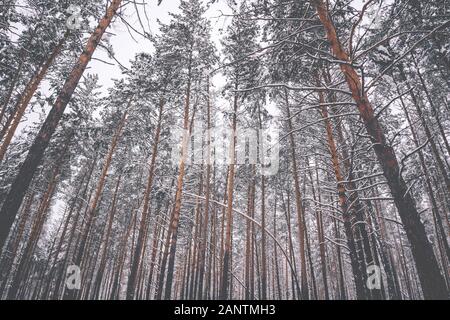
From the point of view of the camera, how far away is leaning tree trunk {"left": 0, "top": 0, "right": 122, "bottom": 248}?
500 centimetres

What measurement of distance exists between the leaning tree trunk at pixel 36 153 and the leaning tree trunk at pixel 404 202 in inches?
219

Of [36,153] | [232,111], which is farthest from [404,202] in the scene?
[232,111]

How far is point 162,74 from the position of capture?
15.2 m

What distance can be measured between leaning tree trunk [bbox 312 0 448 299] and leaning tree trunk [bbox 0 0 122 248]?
5568 millimetres

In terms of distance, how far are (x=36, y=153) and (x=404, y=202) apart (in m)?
7.15

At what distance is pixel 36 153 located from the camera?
545 centimetres

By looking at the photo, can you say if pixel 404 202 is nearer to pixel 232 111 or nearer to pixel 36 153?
pixel 36 153

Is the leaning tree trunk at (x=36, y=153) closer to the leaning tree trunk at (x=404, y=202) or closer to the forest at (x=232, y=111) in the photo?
the forest at (x=232, y=111)

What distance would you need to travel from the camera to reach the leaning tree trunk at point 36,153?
500cm

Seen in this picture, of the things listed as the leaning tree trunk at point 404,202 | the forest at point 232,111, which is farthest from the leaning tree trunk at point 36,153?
the leaning tree trunk at point 404,202
